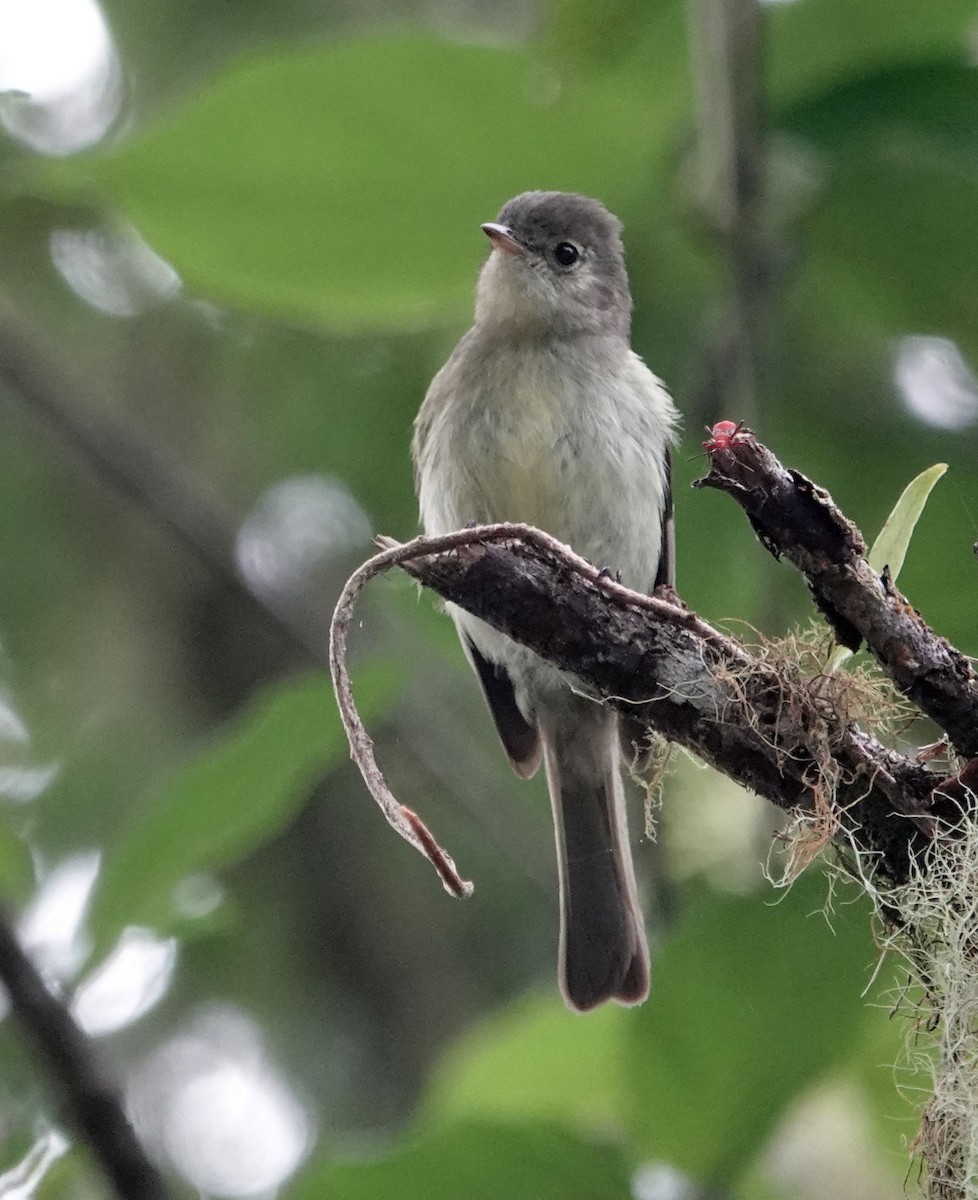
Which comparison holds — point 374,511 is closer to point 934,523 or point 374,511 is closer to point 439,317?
point 439,317

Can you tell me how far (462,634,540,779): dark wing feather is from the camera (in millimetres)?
3641

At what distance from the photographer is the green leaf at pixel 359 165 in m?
2.89

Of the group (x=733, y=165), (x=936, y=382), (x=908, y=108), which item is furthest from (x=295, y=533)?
(x=908, y=108)

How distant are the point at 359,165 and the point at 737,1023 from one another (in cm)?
157

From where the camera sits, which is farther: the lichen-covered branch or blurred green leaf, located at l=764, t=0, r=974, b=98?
blurred green leaf, located at l=764, t=0, r=974, b=98

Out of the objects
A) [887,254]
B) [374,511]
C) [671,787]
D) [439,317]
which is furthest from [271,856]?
[887,254]

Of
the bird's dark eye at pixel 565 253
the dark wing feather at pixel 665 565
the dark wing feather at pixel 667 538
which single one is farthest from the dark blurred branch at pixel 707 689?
the bird's dark eye at pixel 565 253

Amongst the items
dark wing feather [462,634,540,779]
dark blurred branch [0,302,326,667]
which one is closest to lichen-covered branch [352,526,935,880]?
dark wing feather [462,634,540,779]

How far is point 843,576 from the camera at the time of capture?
74.0 inches

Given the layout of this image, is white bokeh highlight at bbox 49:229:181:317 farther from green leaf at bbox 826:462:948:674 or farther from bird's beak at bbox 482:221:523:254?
green leaf at bbox 826:462:948:674

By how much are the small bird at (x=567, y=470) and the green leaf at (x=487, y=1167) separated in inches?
25.9

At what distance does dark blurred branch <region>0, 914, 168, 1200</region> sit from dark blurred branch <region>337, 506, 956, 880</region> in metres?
0.81

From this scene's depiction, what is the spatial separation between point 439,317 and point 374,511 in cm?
75

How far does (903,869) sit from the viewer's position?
6.97 feet
